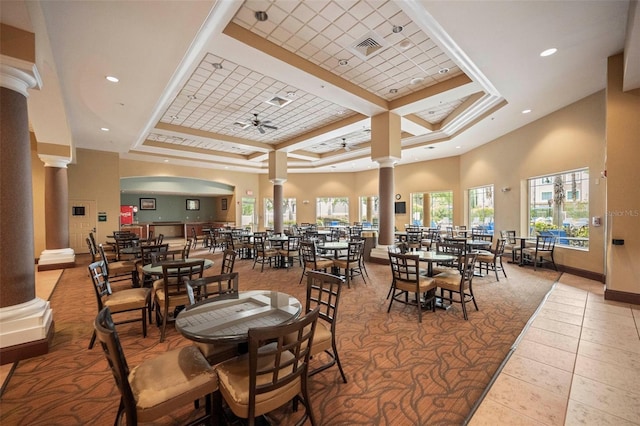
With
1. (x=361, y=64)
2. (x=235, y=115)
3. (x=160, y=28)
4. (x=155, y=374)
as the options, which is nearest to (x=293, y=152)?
(x=235, y=115)

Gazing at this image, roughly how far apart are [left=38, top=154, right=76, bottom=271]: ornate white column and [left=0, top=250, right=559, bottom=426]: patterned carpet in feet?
12.9

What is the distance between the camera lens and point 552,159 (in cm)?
718

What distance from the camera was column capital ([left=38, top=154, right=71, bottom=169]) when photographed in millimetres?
7414

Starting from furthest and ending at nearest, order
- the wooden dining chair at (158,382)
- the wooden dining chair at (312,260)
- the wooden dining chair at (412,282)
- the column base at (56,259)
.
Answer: the column base at (56,259) → the wooden dining chair at (312,260) → the wooden dining chair at (412,282) → the wooden dining chair at (158,382)

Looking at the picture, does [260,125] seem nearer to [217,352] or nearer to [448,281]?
[448,281]

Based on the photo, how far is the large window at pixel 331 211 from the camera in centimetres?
1592

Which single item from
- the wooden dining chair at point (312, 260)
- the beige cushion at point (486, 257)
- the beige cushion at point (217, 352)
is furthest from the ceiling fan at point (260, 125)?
the beige cushion at point (217, 352)

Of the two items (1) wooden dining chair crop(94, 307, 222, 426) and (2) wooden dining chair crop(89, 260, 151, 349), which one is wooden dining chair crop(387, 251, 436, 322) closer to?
(1) wooden dining chair crop(94, 307, 222, 426)

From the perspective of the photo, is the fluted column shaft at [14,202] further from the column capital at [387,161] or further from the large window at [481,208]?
the large window at [481,208]

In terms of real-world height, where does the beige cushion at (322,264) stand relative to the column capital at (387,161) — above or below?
below

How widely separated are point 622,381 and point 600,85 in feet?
19.2

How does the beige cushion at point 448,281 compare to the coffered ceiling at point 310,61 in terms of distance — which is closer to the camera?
the coffered ceiling at point 310,61

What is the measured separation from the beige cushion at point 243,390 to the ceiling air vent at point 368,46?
4.71 meters

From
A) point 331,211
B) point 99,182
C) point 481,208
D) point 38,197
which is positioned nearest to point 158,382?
point 38,197
